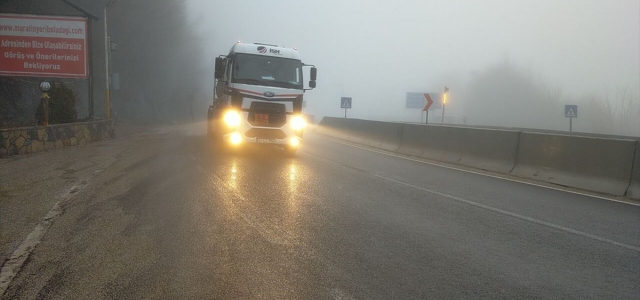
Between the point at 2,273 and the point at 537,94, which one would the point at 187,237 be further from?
the point at 537,94

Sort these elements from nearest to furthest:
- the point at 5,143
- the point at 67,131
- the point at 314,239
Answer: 1. the point at 314,239
2. the point at 5,143
3. the point at 67,131

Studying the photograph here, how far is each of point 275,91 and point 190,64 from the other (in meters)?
73.3

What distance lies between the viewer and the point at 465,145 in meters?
16.5

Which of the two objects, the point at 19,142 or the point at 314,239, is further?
the point at 19,142

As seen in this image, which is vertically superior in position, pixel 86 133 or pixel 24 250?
pixel 86 133

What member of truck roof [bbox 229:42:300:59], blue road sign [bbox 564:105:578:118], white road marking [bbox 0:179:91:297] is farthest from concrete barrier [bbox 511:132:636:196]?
blue road sign [bbox 564:105:578:118]

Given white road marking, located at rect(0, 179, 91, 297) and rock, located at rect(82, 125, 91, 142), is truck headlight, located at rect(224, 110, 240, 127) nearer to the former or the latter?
white road marking, located at rect(0, 179, 91, 297)

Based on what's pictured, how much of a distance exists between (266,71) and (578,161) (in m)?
9.18

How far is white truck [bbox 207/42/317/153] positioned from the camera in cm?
1662

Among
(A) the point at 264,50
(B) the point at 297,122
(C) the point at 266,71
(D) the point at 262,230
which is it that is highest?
(A) the point at 264,50

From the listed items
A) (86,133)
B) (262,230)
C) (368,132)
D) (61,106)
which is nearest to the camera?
(262,230)

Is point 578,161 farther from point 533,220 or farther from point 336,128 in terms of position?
point 336,128

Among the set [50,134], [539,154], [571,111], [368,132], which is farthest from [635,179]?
[571,111]

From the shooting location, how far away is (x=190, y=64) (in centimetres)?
8675
